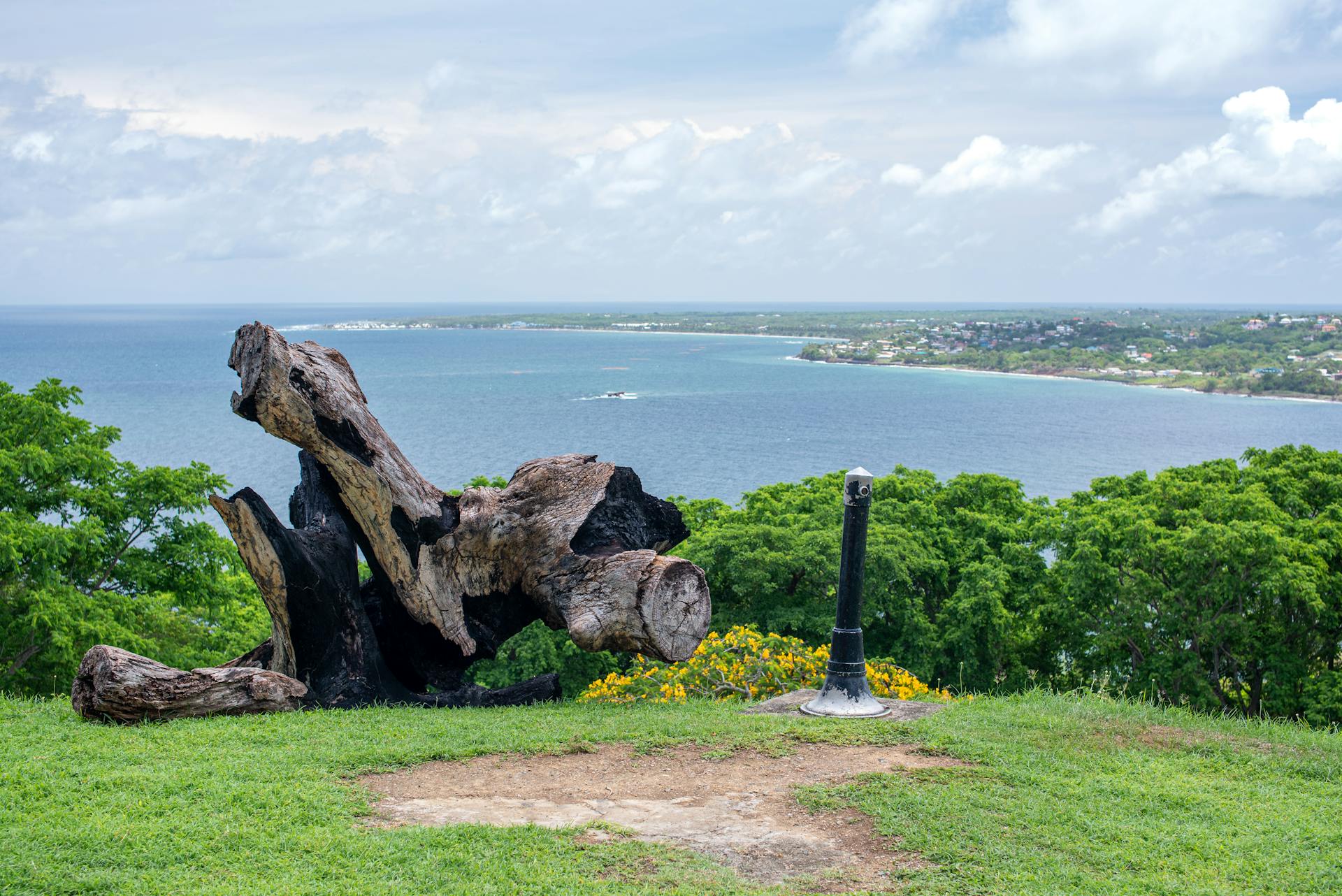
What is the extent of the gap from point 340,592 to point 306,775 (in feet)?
10.0

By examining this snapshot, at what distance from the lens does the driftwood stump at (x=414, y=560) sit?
9.46 m

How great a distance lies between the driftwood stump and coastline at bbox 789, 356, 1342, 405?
111m

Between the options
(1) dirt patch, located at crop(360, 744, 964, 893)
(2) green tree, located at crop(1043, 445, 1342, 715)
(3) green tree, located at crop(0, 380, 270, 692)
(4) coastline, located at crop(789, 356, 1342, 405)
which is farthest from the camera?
(4) coastline, located at crop(789, 356, 1342, 405)

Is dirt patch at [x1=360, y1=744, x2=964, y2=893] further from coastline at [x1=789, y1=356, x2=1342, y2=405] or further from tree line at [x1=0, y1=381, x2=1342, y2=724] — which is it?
coastline at [x1=789, y1=356, x2=1342, y2=405]

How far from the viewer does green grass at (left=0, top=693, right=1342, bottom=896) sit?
5.49 m

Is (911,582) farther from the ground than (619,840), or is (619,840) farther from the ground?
(619,840)

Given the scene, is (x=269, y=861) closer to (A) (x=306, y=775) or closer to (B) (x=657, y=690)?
(A) (x=306, y=775)

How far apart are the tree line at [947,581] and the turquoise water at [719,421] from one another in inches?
1396

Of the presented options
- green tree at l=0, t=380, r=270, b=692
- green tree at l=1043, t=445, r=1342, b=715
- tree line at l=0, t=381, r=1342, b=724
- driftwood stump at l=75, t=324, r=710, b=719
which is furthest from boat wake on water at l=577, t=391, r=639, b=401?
driftwood stump at l=75, t=324, r=710, b=719

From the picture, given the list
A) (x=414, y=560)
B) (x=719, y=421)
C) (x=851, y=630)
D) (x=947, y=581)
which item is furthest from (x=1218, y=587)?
(x=719, y=421)

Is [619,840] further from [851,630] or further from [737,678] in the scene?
[737,678]

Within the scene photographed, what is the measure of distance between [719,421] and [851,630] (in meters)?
84.4

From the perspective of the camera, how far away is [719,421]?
93312 mm

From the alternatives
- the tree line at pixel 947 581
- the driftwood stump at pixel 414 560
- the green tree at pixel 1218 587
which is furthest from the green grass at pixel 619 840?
the green tree at pixel 1218 587
